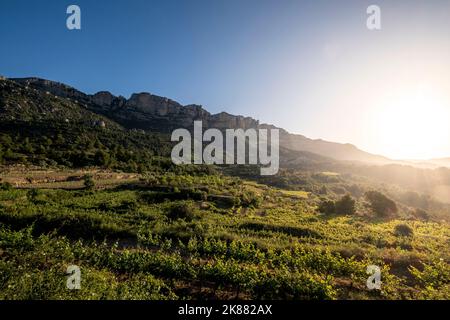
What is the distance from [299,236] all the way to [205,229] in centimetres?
717

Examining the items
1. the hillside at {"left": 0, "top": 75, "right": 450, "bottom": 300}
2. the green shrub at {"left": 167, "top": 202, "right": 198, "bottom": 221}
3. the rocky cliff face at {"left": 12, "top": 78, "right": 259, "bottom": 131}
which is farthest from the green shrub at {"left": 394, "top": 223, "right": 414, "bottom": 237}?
the rocky cliff face at {"left": 12, "top": 78, "right": 259, "bottom": 131}

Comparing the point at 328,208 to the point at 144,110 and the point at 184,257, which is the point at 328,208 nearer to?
the point at 184,257

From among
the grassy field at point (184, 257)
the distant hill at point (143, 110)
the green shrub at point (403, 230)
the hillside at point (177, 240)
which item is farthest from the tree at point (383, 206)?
the distant hill at point (143, 110)

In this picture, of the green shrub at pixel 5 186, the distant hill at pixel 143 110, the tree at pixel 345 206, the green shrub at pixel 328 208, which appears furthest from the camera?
the distant hill at pixel 143 110

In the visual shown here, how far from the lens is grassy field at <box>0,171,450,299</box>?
905 centimetres

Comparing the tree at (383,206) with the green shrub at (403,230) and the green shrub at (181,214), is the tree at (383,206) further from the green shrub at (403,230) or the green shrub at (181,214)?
the green shrub at (181,214)

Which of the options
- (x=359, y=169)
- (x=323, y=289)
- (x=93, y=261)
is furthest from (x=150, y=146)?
(x=359, y=169)

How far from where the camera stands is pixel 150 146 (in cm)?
8262

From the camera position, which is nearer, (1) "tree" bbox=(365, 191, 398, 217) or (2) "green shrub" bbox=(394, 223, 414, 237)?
(2) "green shrub" bbox=(394, 223, 414, 237)

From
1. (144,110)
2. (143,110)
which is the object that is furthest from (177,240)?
(144,110)

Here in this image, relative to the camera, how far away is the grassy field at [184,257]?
29.7 feet

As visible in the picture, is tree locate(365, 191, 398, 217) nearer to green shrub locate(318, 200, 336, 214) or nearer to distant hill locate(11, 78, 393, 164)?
green shrub locate(318, 200, 336, 214)

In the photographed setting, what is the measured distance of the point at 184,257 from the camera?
13.7 m

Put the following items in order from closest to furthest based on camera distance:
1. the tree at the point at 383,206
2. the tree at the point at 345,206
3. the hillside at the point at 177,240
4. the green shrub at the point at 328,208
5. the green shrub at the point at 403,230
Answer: the hillside at the point at 177,240, the green shrub at the point at 403,230, the green shrub at the point at 328,208, the tree at the point at 345,206, the tree at the point at 383,206
